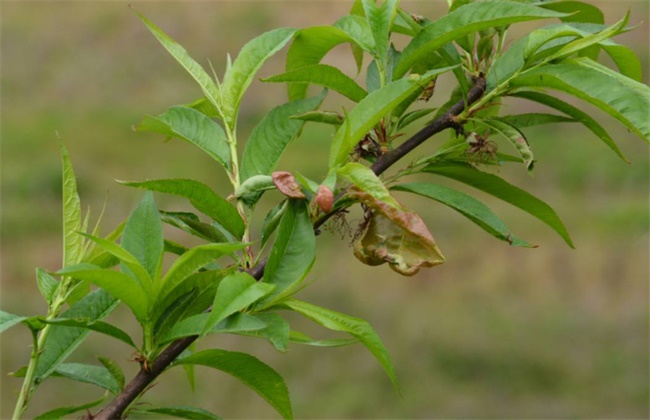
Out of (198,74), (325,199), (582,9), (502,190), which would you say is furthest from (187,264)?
(582,9)

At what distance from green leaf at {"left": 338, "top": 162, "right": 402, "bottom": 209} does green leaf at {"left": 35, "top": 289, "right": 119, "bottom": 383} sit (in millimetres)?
273

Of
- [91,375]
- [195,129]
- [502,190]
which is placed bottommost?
[91,375]

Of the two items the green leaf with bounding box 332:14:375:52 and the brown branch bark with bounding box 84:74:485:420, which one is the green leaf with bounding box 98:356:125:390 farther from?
the green leaf with bounding box 332:14:375:52

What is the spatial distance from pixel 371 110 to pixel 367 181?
0.08 m

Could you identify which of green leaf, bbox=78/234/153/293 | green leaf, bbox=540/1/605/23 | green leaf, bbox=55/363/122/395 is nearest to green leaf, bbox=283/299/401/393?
green leaf, bbox=78/234/153/293

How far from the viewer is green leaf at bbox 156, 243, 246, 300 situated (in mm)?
769

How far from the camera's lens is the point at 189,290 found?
0.82 metres

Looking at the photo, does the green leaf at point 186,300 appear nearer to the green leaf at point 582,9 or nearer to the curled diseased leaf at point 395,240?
the curled diseased leaf at point 395,240

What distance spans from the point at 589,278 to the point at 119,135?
670 cm

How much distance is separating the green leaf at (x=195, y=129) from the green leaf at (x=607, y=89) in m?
0.34

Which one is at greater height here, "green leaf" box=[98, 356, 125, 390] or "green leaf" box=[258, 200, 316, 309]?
"green leaf" box=[258, 200, 316, 309]

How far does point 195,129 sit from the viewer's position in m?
0.95

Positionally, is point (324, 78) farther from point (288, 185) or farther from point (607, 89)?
point (607, 89)

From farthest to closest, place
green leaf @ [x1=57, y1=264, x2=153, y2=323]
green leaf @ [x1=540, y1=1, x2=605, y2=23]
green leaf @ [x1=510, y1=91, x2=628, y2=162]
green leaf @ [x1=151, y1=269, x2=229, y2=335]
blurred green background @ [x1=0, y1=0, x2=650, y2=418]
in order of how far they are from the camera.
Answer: blurred green background @ [x1=0, y1=0, x2=650, y2=418] < green leaf @ [x1=540, y1=1, x2=605, y2=23] < green leaf @ [x1=510, y1=91, x2=628, y2=162] < green leaf @ [x1=151, y1=269, x2=229, y2=335] < green leaf @ [x1=57, y1=264, x2=153, y2=323]
